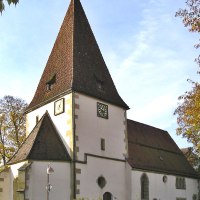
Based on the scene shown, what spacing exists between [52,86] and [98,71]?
352 cm

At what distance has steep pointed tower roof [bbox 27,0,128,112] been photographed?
23.7 metres

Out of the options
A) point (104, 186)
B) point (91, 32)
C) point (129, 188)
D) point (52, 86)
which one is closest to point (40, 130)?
point (52, 86)

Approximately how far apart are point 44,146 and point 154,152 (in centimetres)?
Answer: 1200

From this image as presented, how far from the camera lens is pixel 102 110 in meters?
24.1

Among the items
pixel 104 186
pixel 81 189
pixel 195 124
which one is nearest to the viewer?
pixel 195 124

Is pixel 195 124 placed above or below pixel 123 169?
above

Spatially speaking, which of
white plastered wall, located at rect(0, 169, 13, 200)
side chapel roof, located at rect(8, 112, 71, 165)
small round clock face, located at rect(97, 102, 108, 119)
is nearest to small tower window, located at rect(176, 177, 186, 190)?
small round clock face, located at rect(97, 102, 108, 119)

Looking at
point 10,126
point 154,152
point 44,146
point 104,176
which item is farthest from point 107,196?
point 10,126

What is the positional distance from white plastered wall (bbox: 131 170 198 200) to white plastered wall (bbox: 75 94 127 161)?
197 centimetres

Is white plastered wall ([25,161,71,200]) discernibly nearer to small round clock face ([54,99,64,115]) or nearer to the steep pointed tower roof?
small round clock face ([54,99,64,115])

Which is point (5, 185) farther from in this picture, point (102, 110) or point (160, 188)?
point (160, 188)

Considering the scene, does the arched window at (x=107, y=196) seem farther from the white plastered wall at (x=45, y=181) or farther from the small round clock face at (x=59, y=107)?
the small round clock face at (x=59, y=107)

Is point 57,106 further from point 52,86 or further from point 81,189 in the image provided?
point 81,189

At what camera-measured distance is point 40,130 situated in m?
22.2
